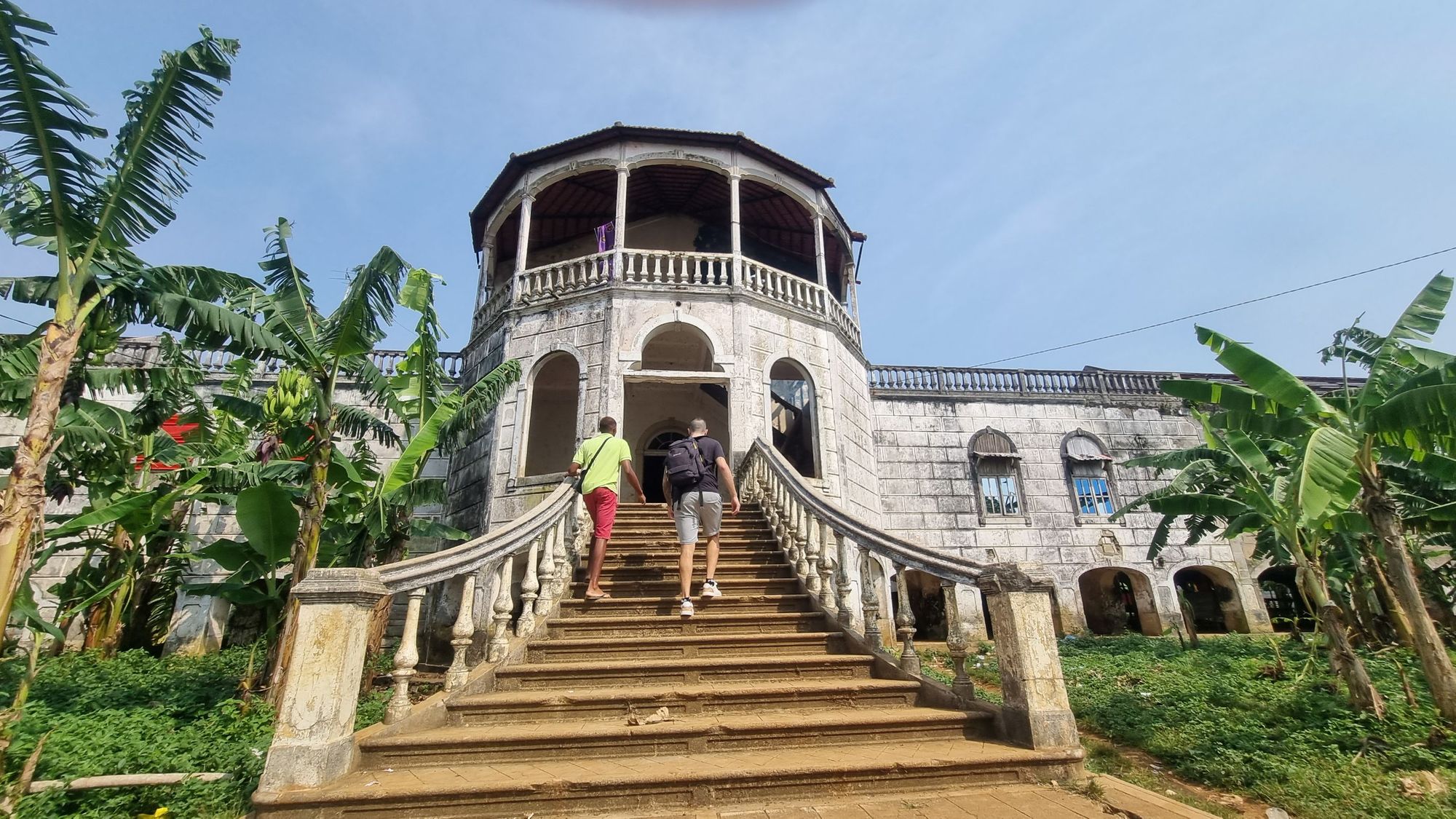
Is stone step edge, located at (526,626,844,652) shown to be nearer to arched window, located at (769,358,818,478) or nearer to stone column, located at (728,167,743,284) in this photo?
arched window, located at (769,358,818,478)

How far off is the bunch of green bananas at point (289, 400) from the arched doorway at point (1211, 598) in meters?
18.3

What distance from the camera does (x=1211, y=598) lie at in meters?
17.2

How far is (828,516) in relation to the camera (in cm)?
634

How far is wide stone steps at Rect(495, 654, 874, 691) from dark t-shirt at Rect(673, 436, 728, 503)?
5.59 feet

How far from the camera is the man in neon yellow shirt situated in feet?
20.4

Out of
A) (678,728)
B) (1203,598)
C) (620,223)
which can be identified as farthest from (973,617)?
(678,728)

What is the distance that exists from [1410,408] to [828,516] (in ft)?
15.8

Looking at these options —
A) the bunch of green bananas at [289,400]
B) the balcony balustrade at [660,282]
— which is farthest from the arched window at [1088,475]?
the bunch of green bananas at [289,400]

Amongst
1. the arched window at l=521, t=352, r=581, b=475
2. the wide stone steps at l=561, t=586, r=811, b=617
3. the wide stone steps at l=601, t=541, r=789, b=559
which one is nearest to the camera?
the wide stone steps at l=561, t=586, r=811, b=617

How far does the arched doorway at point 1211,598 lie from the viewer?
15734mm

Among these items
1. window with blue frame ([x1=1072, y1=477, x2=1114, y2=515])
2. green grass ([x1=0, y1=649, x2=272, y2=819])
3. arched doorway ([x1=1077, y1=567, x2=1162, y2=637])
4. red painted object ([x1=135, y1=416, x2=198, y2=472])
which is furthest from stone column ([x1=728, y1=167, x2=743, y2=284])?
arched doorway ([x1=1077, y1=567, x2=1162, y2=637])

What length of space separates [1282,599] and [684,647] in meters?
20.7

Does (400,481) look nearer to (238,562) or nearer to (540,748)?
(238,562)

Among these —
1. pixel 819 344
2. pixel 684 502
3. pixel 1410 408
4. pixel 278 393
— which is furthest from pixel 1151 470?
pixel 278 393
